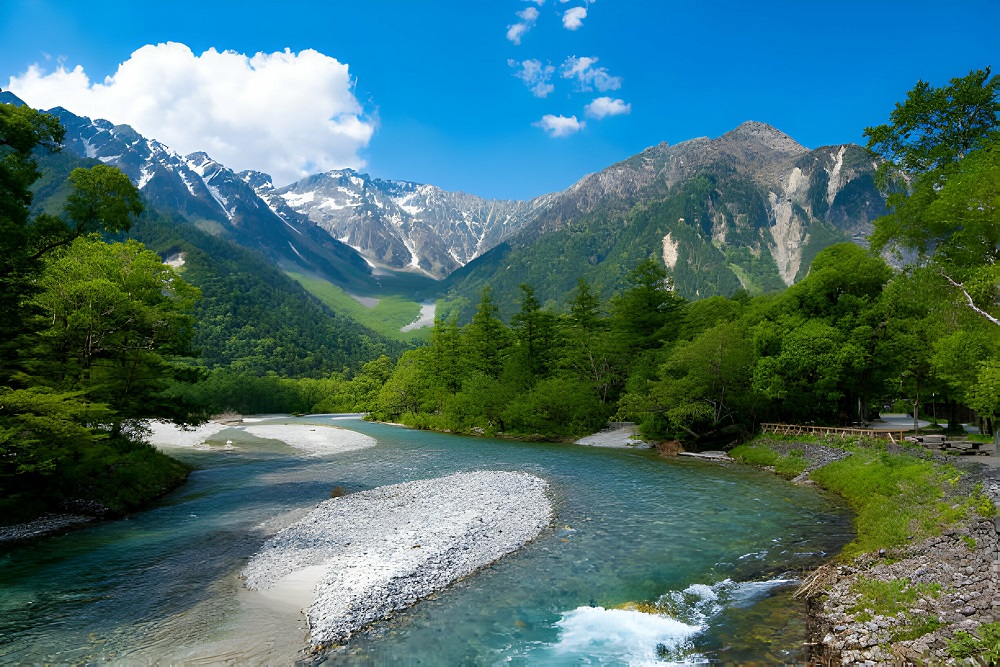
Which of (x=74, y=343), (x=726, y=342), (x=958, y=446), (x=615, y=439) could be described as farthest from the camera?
(x=615, y=439)

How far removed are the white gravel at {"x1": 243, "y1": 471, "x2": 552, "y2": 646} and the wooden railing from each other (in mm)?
23012

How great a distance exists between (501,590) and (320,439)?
1946 inches

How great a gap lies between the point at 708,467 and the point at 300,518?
94.3ft

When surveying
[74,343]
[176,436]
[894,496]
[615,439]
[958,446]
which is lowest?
[176,436]

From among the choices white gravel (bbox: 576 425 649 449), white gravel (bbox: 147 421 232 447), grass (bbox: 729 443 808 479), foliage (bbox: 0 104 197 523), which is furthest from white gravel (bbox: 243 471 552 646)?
white gravel (bbox: 147 421 232 447)

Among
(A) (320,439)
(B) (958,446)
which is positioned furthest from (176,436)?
(B) (958,446)

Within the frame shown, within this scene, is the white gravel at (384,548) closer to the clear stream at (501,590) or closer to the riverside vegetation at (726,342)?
the clear stream at (501,590)

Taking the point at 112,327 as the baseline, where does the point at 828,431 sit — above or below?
below

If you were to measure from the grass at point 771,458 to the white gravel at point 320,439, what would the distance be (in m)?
37.1

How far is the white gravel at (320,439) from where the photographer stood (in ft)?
168

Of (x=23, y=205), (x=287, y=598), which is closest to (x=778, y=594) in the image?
(x=287, y=598)

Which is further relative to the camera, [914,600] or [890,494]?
[890,494]

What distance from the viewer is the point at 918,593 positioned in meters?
11.2

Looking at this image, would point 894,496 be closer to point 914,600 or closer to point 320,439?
point 914,600
